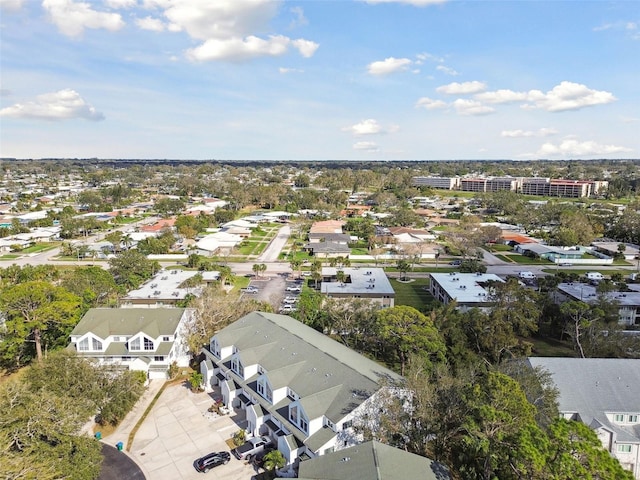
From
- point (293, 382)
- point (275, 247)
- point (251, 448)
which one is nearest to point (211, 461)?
point (251, 448)

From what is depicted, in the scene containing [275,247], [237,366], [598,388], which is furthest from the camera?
[275,247]

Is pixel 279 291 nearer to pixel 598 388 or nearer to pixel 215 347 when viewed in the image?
pixel 215 347

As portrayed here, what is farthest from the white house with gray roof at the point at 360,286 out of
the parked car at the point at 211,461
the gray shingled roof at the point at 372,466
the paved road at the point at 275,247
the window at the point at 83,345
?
the gray shingled roof at the point at 372,466

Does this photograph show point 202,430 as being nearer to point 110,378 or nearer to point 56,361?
point 110,378

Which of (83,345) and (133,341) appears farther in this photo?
(83,345)

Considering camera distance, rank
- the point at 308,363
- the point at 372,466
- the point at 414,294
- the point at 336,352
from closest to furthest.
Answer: the point at 372,466 < the point at 308,363 < the point at 336,352 < the point at 414,294

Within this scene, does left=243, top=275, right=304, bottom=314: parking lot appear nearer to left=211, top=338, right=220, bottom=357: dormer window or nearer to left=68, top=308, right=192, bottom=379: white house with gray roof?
left=211, top=338, right=220, bottom=357: dormer window
